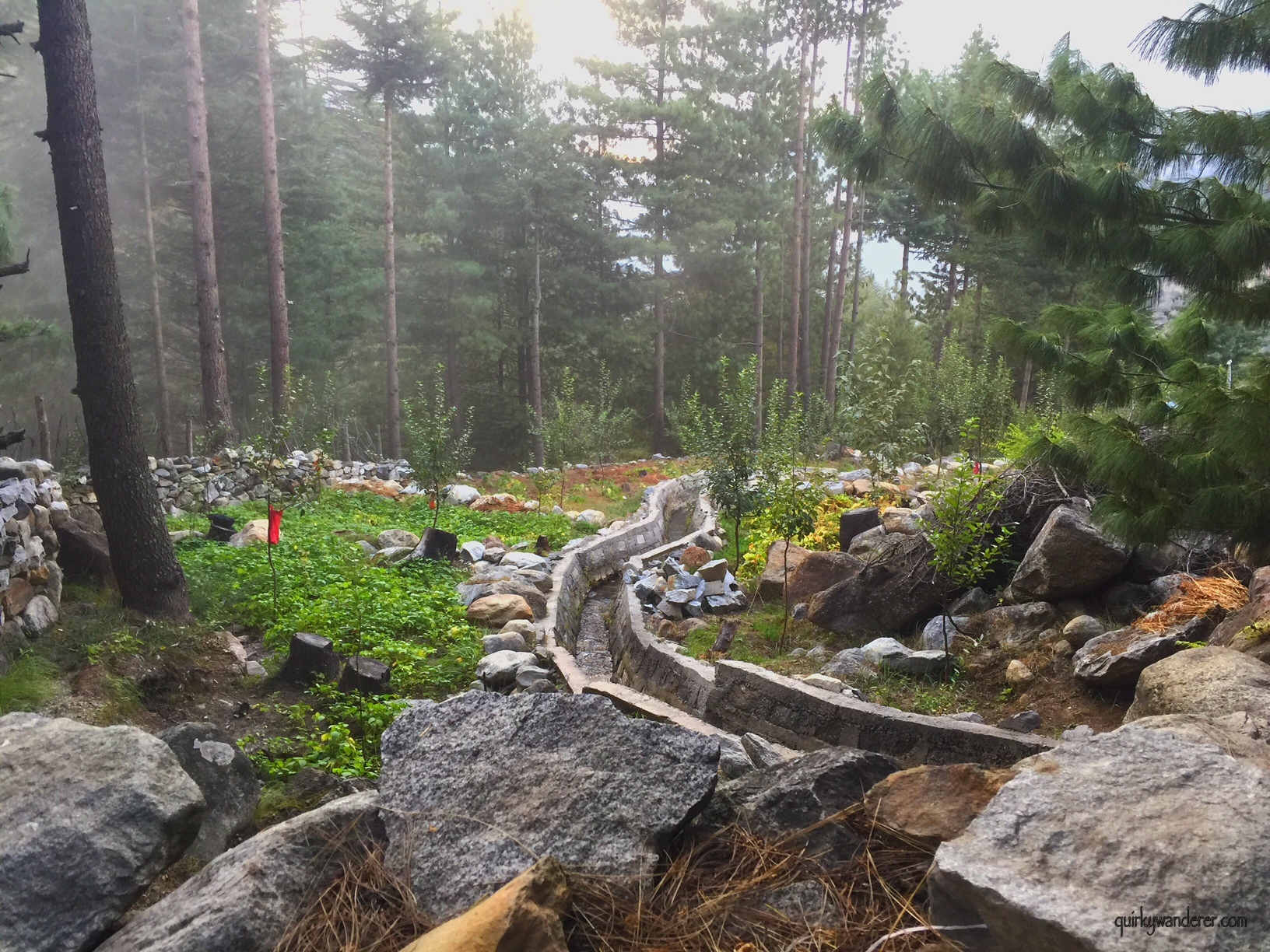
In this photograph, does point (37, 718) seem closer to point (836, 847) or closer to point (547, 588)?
point (836, 847)

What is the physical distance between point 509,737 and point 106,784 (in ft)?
4.03

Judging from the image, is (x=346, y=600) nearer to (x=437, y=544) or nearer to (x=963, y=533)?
(x=437, y=544)

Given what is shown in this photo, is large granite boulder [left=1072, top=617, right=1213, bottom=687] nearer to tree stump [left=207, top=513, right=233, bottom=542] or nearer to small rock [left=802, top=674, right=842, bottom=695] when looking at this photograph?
small rock [left=802, top=674, right=842, bottom=695]

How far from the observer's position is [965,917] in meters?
2.10

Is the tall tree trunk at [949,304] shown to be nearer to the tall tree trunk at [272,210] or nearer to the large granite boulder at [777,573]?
the tall tree trunk at [272,210]

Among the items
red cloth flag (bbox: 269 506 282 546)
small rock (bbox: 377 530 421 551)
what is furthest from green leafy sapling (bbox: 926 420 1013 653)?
small rock (bbox: 377 530 421 551)

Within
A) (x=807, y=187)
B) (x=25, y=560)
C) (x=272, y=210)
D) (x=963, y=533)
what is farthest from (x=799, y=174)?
(x=25, y=560)

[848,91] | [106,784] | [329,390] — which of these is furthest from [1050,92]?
[848,91]

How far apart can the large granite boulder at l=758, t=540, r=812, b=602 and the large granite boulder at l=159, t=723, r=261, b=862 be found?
17.8ft

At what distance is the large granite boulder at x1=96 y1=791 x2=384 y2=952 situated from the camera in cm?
241

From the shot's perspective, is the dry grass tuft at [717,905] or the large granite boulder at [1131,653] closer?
the dry grass tuft at [717,905]

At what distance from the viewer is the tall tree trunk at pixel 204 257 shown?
16.1 metres

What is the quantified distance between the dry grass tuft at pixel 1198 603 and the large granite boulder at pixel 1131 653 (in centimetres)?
8

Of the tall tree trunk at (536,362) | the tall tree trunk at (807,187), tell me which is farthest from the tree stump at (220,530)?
the tall tree trunk at (807,187)
